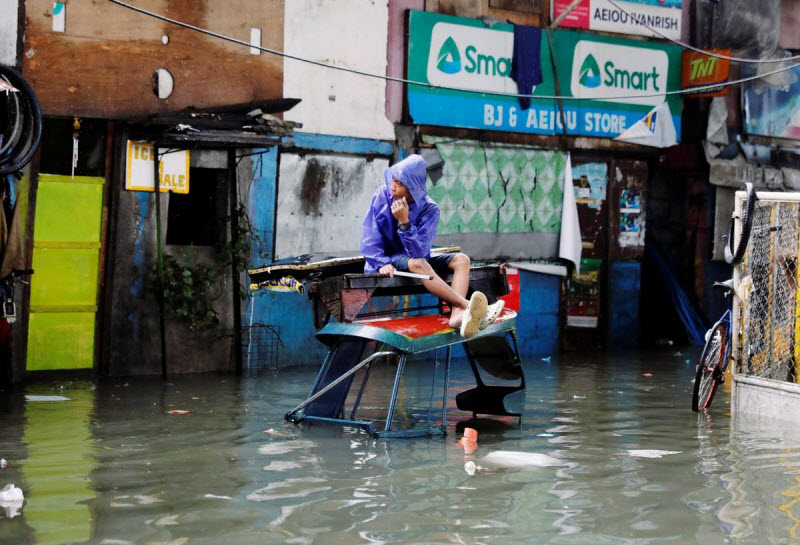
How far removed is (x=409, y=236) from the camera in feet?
28.8

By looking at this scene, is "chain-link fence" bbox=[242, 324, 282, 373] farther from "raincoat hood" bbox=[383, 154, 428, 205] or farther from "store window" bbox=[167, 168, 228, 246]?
"raincoat hood" bbox=[383, 154, 428, 205]

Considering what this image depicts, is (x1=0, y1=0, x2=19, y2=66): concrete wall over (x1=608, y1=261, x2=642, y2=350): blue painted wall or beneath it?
over

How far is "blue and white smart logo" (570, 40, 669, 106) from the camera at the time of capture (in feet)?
53.7

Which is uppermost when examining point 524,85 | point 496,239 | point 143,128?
point 524,85

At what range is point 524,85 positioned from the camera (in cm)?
1580

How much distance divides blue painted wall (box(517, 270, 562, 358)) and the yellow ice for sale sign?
532 cm

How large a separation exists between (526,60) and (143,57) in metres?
5.64

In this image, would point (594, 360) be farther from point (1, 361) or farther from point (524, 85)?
point (1, 361)

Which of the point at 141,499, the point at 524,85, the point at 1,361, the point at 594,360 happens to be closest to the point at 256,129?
the point at 1,361

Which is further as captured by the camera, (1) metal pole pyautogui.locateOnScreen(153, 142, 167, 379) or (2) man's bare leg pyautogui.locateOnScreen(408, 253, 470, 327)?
(1) metal pole pyautogui.locateOnScreen(153, 142, 167, 379)

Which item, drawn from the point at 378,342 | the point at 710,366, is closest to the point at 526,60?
the point at 710,366

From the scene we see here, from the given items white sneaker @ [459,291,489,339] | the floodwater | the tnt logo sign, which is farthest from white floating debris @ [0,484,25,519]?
the tnt logo sign

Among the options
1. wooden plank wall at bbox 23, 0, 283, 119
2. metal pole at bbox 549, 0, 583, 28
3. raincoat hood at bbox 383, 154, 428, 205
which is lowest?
raincoat hood at bbox 383, 154, 428, 205

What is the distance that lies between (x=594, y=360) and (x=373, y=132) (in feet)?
14.1
